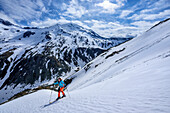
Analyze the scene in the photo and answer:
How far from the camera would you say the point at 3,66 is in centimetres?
9788

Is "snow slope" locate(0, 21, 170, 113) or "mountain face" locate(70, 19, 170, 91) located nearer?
"snow slope" locate(0, 21, 170, 113)

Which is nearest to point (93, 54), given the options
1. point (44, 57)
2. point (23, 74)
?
point (44, 57)

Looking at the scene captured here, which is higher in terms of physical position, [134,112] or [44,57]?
[44,57]

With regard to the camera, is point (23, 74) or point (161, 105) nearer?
point (161, 105)

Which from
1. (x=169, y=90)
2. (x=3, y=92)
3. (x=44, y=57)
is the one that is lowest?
(x=3, y=92)

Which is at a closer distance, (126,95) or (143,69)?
(126,95)

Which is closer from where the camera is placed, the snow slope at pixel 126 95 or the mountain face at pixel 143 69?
the snow slope at pixel 126 95

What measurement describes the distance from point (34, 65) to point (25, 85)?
26.9 metres

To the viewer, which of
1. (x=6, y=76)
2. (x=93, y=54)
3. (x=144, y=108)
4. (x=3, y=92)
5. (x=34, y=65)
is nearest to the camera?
(x=144, y=108)

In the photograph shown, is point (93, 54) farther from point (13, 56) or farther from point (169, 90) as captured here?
point (169, 90)

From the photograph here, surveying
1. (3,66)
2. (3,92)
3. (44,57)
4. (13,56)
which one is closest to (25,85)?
(3,92)

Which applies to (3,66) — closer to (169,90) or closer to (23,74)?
(23,74)

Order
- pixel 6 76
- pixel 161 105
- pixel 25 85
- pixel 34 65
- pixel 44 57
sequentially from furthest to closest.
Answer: pixel 44 57
pixel 34 65
pixel 6 76
pixel 25 85
pixel 161 105

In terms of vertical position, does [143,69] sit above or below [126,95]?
above
